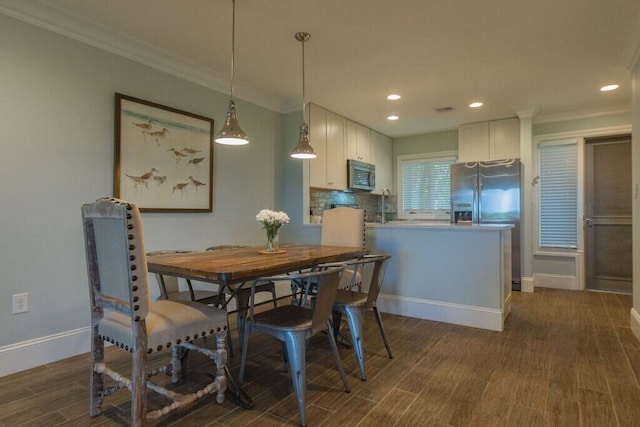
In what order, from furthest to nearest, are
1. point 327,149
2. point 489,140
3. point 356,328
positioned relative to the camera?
point 489,140 < point 327,149 < point 356,328

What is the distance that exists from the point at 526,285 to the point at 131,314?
15.7 ft

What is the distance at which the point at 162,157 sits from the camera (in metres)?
3.18

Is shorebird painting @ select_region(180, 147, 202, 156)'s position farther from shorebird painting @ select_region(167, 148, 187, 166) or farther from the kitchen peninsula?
the kitchen peninsula

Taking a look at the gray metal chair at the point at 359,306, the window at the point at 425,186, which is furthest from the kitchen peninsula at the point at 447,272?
the window at the point at 425,186

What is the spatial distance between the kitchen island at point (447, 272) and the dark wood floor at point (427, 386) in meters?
0.25

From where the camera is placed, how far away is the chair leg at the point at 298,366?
5.76 feet

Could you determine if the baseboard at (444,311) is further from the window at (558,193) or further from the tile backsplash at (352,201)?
the window at (558,193)

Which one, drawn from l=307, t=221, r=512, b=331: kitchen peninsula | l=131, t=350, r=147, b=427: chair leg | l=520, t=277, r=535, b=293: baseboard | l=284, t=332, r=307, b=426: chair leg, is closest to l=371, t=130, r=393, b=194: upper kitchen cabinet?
l=307, t=221, r=512, b=331: kitchen peninsula

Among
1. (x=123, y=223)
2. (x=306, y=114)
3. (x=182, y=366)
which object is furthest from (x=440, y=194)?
(x=123, y=223)

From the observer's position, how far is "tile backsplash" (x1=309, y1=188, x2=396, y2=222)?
16.1 feet

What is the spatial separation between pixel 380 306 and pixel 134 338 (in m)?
2.62

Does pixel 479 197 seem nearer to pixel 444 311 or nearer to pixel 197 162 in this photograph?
pixel 444 311

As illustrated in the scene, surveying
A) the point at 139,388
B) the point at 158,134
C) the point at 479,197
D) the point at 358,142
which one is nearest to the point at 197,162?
the point at 158,134

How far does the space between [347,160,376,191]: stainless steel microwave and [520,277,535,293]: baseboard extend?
2.41 metres
